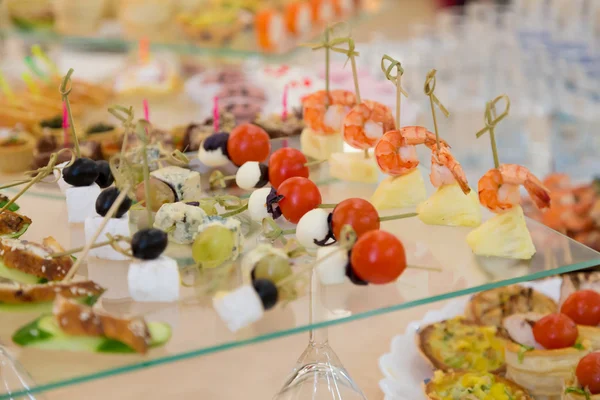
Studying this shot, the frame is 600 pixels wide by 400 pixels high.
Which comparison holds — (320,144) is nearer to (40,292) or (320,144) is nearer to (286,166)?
(286,166)

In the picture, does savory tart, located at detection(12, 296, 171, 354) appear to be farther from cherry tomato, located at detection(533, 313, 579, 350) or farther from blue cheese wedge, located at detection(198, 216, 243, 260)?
cherry tomato, located at detection(533, 313, 579, 350)

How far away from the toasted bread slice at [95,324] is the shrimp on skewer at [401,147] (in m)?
0.56

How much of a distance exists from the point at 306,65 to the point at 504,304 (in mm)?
2039

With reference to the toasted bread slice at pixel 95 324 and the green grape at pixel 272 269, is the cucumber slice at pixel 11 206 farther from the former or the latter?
the green grape at pixel 272 269

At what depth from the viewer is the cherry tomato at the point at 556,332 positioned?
1.40 m

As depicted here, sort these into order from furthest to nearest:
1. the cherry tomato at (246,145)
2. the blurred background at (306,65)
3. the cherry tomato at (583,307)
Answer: the blurred background at (306,65) → the cherry tomato at (246,145) → the cherry tomato at (583,307)

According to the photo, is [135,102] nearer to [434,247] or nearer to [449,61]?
[449,61]

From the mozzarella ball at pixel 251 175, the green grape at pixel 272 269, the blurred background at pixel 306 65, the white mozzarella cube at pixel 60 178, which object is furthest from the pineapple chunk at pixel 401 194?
the blurred background at pixel 306 65

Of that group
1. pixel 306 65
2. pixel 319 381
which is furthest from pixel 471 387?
pixel 306 65

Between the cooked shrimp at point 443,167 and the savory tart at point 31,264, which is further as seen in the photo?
the cooked shrimp at point 443,167

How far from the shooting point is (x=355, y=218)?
1.16 metres

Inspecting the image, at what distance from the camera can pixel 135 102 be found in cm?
298

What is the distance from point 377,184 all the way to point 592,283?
0.49m

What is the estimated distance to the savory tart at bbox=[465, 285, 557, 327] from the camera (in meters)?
1.61
